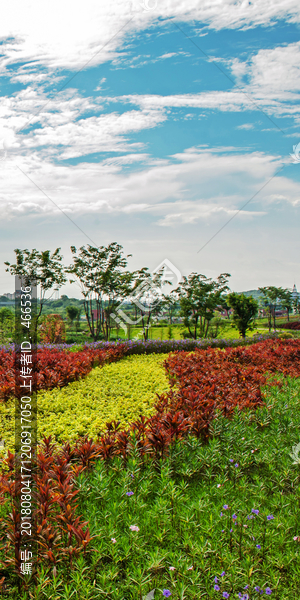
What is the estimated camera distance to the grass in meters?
2.00

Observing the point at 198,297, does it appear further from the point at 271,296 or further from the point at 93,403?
the point at 271,296

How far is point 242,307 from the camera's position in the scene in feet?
50.9

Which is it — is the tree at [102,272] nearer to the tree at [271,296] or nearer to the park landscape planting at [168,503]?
the park landscape planting at [168,503]

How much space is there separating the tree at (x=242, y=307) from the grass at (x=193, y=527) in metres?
12.2

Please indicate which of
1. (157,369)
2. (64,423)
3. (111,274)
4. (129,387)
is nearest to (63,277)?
(111,274)

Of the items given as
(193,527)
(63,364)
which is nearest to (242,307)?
(63,364)

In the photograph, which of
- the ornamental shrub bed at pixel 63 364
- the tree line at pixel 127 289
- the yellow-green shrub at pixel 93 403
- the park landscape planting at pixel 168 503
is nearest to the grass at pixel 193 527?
the park landscape planting at pixel 168 503

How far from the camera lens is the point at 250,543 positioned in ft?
7.61

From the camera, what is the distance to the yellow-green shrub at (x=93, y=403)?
4.17 meters

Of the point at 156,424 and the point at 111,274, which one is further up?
the point at 111,274

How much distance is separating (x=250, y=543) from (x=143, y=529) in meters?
0.72

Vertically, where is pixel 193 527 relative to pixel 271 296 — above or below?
below

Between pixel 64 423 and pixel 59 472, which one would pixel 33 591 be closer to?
pixel 59 472

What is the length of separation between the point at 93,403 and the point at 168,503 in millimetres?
2677
